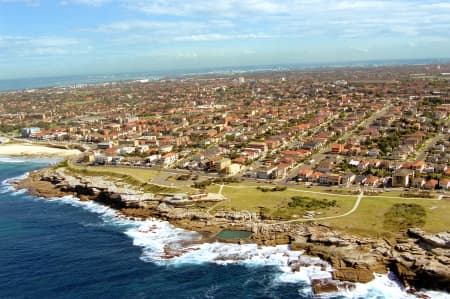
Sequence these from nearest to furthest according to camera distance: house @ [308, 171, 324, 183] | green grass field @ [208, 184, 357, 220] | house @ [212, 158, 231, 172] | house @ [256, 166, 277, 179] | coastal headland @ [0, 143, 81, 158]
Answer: green grass field @ [208, 184, 357, 220] → house @ [308, 171, 324, 183] → house @ [256, 166, 277, 179] → house @ [212, 158, 231, 172] → coastal headland @ [0, 143, 81, 158]

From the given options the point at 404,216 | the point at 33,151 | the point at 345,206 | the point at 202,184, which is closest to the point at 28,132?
the point at 33,151

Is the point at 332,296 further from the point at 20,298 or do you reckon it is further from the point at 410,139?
the point at 410,139

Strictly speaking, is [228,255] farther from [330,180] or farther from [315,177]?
[315,177]

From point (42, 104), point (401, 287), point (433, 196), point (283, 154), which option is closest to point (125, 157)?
point (283, 154)

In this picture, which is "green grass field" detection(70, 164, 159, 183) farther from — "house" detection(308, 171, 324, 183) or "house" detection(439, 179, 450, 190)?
"house" detection(439, 179, 450, 190)

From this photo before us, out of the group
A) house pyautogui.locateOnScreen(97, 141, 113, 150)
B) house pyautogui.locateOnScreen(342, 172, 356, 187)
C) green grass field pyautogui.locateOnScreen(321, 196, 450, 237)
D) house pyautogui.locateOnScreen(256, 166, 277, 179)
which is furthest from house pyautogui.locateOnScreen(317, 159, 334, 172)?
house pyautogui.locateOnScreen(97, 141, 113, 150)

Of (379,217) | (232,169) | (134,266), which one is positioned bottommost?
(134,266)

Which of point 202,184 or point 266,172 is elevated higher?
point 266,172
